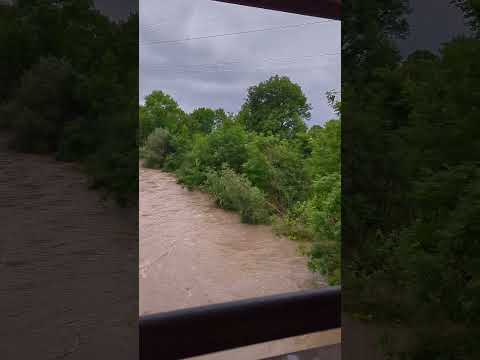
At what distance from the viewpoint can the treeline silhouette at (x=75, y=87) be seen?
2.21ft

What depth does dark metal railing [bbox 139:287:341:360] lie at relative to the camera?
2.59 ft

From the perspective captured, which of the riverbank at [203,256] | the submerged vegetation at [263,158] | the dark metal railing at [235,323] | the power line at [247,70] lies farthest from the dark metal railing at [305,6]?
the power line at [247,70]

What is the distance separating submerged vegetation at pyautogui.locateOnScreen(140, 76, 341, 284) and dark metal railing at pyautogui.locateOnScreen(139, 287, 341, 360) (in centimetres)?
291

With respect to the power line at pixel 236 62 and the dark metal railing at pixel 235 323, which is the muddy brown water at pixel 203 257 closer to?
the power line at pixel 236 62

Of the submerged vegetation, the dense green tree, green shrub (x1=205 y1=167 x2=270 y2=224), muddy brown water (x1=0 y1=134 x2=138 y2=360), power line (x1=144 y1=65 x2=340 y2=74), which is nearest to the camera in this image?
muddy brown water (x1=0 y1=134 x2=138 y2=360)

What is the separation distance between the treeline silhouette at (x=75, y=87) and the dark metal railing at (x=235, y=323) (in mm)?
243

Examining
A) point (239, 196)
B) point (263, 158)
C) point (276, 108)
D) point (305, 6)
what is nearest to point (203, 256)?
point (239, 196)

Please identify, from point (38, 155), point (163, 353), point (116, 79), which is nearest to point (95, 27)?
point (116, 79)

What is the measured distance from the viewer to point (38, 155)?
27.5 inches

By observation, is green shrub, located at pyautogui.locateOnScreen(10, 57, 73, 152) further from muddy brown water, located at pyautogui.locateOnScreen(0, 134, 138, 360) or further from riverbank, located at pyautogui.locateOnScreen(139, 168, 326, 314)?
riverbank, located at pyautogui.locateOnScreen(139, 168, 326, 314)

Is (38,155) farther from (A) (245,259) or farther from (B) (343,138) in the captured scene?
(A) (245,259)

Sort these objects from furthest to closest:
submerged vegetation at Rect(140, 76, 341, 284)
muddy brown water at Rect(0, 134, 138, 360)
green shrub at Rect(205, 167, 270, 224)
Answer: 1. green shrub at Rect(205, 167, 270, 224)
2. submerged vegetation at Rect(140, 76, 341, 284)
3. muddy brown water at Rect(0, 134, 138, 360)

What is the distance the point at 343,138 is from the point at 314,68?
656 cm

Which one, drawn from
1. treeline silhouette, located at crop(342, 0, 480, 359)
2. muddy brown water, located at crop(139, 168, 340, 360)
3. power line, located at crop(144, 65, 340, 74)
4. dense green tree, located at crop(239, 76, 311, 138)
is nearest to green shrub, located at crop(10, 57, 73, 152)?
treeline silhouette, located at crop(342, 0, 480, 359)
